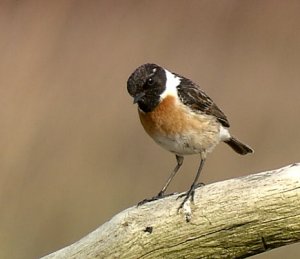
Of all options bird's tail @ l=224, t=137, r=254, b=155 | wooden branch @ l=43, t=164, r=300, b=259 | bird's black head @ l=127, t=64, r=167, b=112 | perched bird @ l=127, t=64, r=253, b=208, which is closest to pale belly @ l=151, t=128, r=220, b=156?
perched bird @ l=127, t=64, r=253, b=208

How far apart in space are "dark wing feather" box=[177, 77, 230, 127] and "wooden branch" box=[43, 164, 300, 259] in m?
0.78

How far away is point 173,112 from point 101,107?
5.96 ft

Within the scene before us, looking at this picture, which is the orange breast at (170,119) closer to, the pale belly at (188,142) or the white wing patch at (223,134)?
the pale belly at (188,142)

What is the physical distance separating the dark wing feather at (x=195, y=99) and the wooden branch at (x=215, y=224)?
0.78 metres

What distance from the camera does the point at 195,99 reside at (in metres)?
3.55

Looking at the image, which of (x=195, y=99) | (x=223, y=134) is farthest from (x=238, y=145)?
(x=195, y=99)

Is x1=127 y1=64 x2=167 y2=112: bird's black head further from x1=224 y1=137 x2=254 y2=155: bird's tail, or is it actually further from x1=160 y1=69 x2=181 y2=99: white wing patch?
x1=224 y1=137 x2=254 y2=155: bird's tail

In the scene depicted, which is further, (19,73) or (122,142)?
(19,73)

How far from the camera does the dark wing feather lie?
3.53 metres

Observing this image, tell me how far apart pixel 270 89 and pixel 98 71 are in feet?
3.01

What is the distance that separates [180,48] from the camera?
17.4 ft

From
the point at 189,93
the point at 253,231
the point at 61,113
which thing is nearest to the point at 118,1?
the point at 61,113

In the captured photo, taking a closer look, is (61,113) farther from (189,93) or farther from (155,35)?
(189,93)

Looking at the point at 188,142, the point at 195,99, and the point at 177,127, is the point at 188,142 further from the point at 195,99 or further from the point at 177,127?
the point at 195,99
